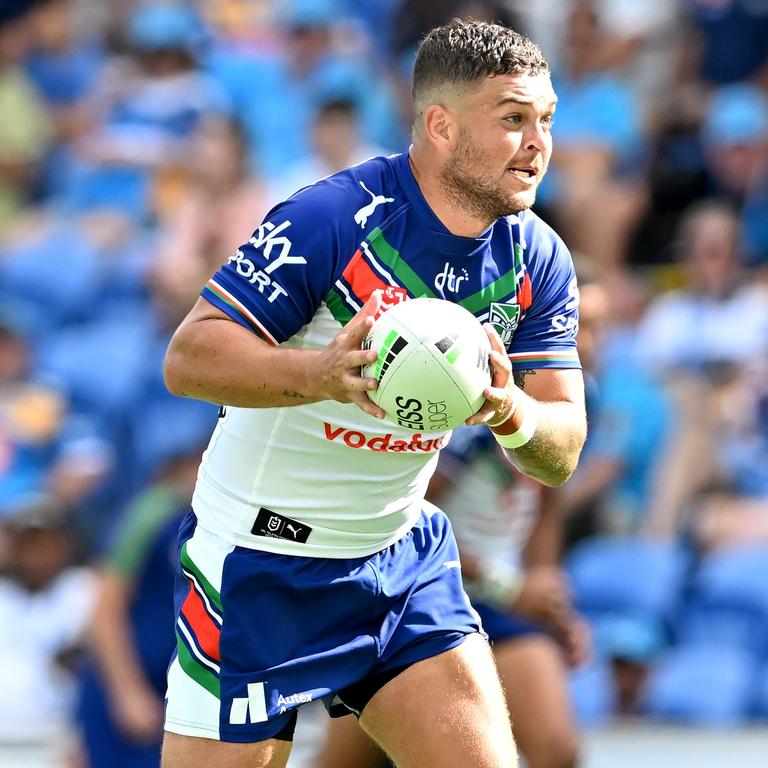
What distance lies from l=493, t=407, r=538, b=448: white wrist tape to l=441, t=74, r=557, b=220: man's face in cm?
55

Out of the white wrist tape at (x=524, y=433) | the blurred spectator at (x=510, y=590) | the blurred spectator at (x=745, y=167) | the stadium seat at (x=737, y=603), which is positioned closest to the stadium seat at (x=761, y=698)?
the stadium seat at (x=737, y=603)

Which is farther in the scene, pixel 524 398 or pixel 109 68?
pixel 109 68

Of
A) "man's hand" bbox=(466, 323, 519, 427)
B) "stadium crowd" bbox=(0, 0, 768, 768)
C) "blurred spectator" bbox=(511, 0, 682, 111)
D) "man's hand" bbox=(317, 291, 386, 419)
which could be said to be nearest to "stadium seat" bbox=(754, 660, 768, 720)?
"stadium crowd" bbox=(0, 0, 768, 768)

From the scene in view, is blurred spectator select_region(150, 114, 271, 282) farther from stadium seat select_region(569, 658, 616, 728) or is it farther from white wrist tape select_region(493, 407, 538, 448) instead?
white wrist tape select_region(493, 407, 538, 448)

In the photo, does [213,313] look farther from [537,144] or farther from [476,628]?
[476,628]

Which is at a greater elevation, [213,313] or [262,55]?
[262,55]

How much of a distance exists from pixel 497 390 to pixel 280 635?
3.37 ft

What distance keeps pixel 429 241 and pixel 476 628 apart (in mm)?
1159

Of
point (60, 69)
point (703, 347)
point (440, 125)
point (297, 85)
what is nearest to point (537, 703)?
point (440, 125)

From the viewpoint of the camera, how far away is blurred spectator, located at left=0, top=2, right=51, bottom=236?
12.4 m

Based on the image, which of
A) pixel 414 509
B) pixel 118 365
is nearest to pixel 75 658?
pixel 118 365

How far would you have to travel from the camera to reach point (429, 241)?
13.6 feet

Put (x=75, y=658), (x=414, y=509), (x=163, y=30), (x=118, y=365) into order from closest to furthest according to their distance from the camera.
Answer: (x=414, y=509), (x=75, y=658), (x=118, y=365), (x=163, y=30)

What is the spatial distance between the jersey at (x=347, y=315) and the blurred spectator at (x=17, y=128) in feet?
27.8
